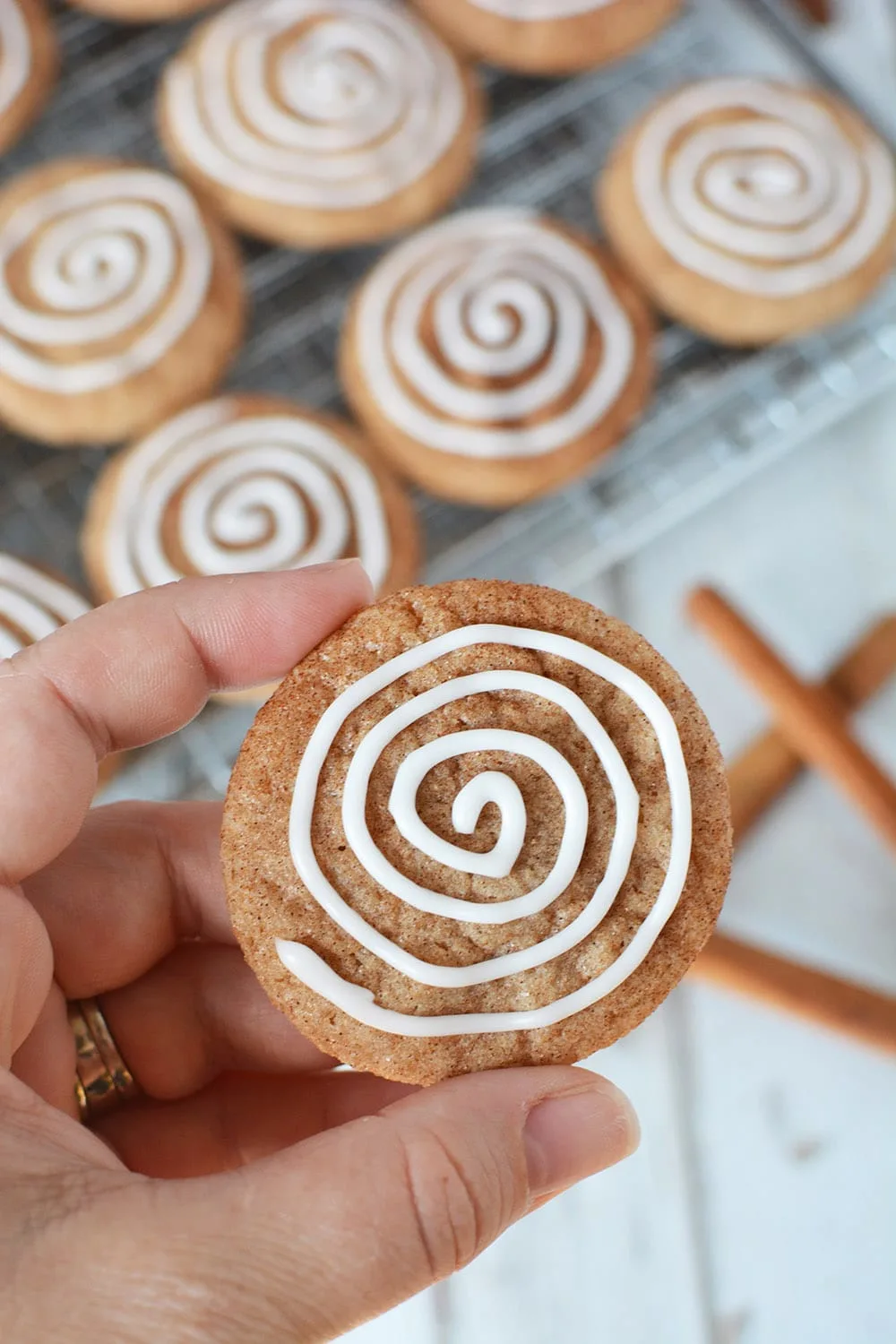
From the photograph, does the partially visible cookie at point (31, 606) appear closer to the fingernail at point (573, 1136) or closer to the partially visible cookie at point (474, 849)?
the partially visible cookie at point (474, 849)

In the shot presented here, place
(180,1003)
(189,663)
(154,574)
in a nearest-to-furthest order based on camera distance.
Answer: (189,663) < (180,1003) < (154,574)

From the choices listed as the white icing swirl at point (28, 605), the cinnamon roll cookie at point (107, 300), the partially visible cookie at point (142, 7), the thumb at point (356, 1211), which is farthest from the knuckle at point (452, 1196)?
the partially visible cookie at point (142, 7)

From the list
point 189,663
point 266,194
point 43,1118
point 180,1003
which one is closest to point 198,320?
point 266,194

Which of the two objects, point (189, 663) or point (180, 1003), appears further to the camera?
point (180, 1003)

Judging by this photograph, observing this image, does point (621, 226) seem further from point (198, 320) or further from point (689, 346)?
point (198, 320)


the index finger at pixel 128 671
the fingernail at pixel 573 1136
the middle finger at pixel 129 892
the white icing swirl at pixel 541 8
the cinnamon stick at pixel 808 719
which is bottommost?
the middle finger at pixel 129 892

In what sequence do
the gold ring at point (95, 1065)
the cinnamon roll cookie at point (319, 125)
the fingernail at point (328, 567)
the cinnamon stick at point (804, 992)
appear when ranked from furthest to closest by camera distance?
the cinnamon roll cookie at point (319, 125) → the cinnamon stick at point (804, 992) → the gold ring at point (95, 1065) → the fingernail at point (328, 567)

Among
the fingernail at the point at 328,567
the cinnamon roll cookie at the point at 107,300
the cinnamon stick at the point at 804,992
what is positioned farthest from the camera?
the cinnamon roll cookie at the point at 107,300

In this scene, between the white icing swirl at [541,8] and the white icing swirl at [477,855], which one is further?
the white icing swirl at [541,8]
